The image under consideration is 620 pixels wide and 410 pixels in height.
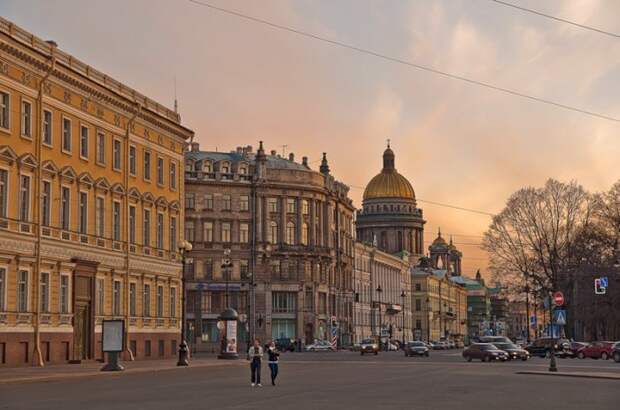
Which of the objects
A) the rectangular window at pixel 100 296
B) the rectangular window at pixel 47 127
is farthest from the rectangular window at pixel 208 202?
the rectangular window at pixel 47 127

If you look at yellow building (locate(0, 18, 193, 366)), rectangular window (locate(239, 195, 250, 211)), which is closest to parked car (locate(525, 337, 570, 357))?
yellow building (locate(0, 18, 193, 366))

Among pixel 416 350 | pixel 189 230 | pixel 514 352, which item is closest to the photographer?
pixel 514 352

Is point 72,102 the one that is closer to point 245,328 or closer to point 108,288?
point 108,288

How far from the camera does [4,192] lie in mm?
49969

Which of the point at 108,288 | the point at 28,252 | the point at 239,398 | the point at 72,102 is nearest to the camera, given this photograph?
the point at 239,398

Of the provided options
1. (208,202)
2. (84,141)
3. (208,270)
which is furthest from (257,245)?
(84,141)

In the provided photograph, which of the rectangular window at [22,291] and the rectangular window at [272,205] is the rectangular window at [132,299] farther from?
the rectangular window at [272,205]

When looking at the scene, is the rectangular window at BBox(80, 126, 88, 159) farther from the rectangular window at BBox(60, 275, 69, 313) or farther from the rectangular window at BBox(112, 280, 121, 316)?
the rectangular window at BBox(112, 280, 121, 316)

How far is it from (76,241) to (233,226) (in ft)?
223

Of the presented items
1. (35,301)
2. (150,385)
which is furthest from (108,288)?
(150,385)

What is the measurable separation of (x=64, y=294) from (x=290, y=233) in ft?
243

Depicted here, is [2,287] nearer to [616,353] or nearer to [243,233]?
[616,353]

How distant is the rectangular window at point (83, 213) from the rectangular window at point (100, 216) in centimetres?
144

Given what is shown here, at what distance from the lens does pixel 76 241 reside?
189ft
